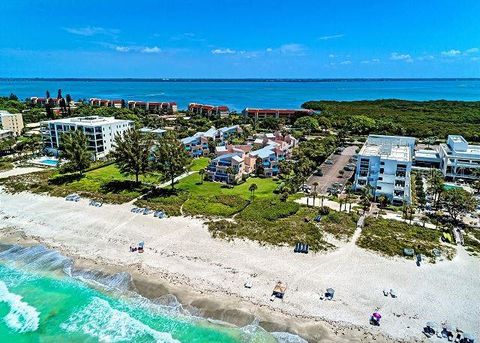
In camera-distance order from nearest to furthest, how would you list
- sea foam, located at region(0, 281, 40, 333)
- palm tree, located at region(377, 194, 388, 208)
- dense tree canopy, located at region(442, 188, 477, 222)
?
sea foam, located at region(0, 281, 40, 333) → dense tree canopy, located at region(442, 188, 477, 222) → palm tree, located at region(377, 194, 388, 208)

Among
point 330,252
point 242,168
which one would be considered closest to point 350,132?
point 242,168

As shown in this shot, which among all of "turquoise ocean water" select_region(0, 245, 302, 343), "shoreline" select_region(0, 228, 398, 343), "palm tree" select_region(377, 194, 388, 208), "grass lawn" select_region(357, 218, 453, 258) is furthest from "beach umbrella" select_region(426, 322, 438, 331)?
"palm tree" select_region(377, 194, 388, 208)

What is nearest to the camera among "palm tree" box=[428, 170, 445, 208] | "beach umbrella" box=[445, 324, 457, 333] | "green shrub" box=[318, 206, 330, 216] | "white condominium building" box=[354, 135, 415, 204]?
"beach umbrella" box=[445, 324, 457, 333]

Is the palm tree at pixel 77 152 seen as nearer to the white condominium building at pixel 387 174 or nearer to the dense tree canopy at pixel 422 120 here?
the white condominium building at pixel 387 174

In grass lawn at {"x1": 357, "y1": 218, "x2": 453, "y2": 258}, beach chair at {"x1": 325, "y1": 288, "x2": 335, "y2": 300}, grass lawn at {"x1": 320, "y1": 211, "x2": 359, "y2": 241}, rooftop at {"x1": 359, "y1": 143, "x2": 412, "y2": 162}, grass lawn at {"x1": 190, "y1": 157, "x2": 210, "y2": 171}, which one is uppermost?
rooftop at {"x1": 359, "y1": 143, "x2": 412, "y2": 162}

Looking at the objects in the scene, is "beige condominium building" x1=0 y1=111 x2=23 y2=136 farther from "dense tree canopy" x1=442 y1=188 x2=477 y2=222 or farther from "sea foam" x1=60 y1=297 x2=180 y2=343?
"dense tree canopy" x1=442 y1=188 x2=477 y2=222

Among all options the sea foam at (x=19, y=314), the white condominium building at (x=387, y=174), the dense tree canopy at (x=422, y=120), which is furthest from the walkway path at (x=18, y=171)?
the dense tree canopy at (x=422, y=120)
